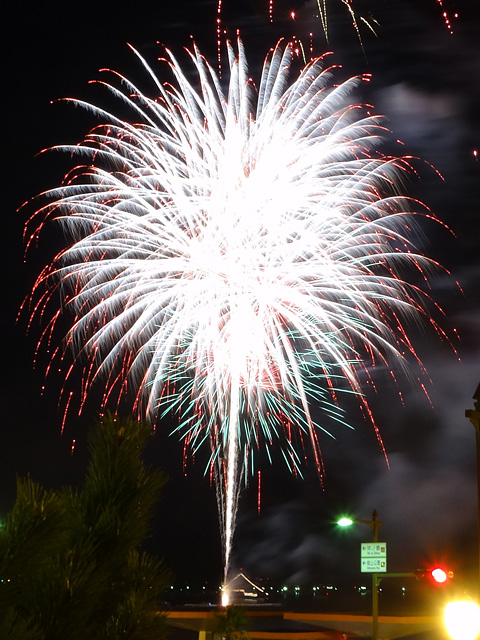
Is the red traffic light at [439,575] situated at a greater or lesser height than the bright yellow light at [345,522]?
lesser

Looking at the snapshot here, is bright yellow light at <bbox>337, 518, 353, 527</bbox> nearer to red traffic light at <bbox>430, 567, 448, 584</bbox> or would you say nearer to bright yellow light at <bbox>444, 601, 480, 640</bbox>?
red traffic light at <bbox>430, 567, 448, 584</bbox>

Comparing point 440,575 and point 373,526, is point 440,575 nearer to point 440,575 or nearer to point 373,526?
point 440,575

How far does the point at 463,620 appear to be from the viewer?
20.4 feet

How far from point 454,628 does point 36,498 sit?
4.08 meters

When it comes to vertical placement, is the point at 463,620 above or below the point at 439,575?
below

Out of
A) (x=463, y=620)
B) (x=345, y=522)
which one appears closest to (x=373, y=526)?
(x=345, y=522)

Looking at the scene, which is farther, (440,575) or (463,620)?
(440,575)

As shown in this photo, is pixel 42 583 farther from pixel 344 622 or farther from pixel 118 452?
pixel 344 622

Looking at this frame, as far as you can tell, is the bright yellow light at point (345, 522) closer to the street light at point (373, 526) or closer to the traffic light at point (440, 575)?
the street light at point (373, 526)

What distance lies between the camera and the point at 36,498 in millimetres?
3553

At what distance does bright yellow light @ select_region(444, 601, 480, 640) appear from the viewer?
20.3ft

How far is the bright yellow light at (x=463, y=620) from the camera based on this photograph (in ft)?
20.3

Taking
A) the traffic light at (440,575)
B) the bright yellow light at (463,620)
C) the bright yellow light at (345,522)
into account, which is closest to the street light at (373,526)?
the bright yellow light at (345,522)

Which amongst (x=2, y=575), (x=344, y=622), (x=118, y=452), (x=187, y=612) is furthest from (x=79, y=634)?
(x=344, y=622)
